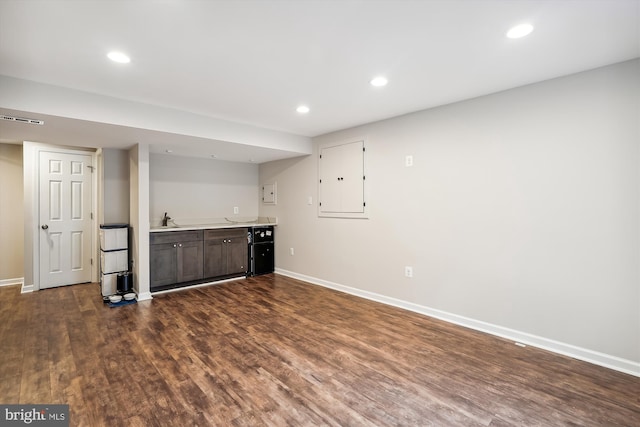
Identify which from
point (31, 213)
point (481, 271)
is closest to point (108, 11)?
point (481, 271)

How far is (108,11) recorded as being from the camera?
1.77m

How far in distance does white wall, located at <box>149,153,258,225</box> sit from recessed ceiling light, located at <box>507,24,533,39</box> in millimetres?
4930

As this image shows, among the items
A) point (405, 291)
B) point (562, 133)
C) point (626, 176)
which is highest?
point (562, 133)

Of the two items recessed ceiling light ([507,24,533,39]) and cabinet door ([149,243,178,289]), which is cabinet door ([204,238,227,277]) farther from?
recessed ceiling light ([507,24,533,39])

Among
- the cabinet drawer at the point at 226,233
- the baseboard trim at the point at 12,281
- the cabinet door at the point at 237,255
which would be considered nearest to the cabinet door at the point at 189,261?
the cabinet drawer at the point at 226,233

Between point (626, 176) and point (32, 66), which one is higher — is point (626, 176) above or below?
below

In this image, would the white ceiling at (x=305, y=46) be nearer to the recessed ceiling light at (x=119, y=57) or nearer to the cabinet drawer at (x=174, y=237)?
the recessed ceiling light at (x=119, y=57)

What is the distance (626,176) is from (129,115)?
460 centimetres

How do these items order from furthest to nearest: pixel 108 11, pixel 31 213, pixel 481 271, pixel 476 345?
1. pixel 31 213
2. pixel 481 271
3. pixel 476 345
4. pixel 108 11

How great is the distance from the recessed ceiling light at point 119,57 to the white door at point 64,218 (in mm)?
3527

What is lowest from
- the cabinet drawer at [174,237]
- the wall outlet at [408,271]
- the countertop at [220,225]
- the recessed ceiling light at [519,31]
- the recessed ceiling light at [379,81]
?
the wall outlet at [408,271]

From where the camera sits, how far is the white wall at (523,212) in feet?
7.93

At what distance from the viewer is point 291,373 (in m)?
2.33

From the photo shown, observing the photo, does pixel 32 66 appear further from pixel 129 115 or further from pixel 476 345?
pixel 476 345
